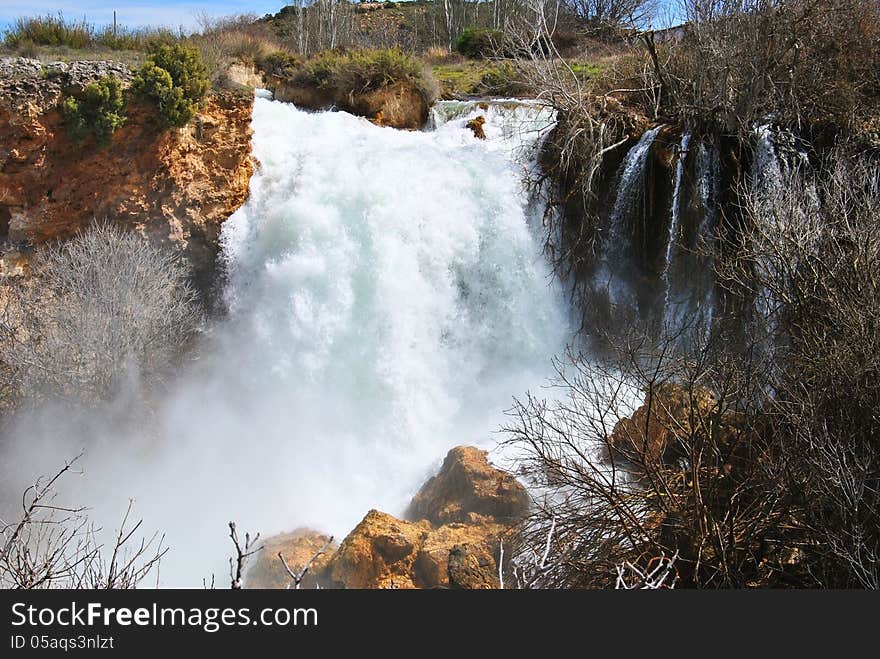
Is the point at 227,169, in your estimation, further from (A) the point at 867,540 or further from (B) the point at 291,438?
(A) the point at 867,540

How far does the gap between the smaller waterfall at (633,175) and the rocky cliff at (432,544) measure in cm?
627

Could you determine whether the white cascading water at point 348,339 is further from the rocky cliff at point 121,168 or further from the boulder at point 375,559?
the boulder at point 375,559

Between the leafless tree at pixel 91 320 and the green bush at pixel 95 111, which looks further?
the green bush at pixel 95 111

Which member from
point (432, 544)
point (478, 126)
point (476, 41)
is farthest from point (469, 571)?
point (476, 41)

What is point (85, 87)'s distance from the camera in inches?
509

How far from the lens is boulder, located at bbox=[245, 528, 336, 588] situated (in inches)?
322

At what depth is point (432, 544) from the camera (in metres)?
7.93

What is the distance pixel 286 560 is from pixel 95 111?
990 centimetres

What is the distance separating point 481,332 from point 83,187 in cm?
877

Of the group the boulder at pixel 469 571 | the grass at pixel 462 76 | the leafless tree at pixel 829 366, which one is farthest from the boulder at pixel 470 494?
the grass at pixel 462 76

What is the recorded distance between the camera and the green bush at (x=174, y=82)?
13.6 metres

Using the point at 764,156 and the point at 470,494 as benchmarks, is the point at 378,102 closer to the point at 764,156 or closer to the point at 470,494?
the point at 764,156

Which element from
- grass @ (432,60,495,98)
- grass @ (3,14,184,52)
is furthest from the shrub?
grass @ (432,60,495,98)

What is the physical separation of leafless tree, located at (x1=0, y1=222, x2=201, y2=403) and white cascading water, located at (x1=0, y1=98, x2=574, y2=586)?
2.83ft
